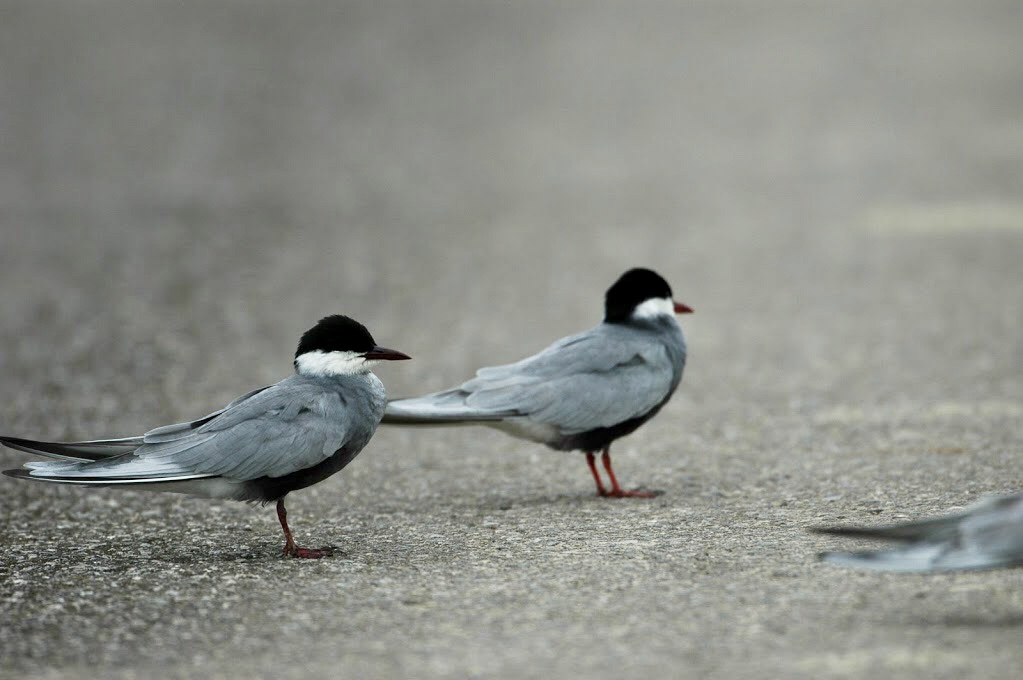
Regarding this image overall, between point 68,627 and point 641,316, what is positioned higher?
A: point 641,316

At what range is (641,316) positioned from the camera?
19.1 feet

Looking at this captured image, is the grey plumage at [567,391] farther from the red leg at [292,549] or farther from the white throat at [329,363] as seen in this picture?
the red leg at [292,549]

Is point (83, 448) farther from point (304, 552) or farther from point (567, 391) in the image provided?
point (567, 391)

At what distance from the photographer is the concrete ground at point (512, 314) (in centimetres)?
378

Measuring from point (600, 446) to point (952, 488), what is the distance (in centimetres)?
137

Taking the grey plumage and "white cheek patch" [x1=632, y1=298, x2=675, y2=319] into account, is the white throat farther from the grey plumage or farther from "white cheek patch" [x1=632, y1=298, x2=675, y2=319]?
"white cheek patch" [x1=632, y1=298, x2=675, y2=319]

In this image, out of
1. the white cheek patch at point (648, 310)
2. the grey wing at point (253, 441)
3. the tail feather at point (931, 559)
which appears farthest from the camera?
the white cheek patch at point (648, 310)

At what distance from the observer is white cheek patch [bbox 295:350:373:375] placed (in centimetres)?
478

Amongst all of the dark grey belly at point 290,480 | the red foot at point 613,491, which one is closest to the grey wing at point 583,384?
the red foot at point 613,491

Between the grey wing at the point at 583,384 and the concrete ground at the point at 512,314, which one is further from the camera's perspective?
the grey wing at the point at 583,384

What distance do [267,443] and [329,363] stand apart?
1.33 ft

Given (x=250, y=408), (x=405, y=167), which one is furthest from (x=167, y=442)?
(x=405, y=167)

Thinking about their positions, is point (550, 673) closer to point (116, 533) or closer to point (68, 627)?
point (68, 627)

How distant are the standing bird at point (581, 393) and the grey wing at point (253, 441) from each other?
2.10ft
